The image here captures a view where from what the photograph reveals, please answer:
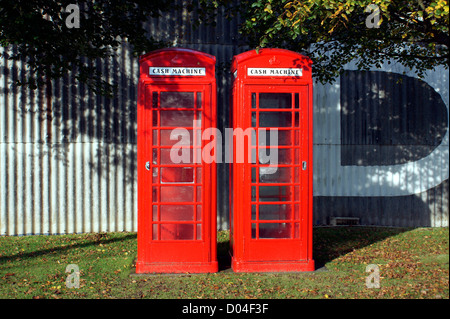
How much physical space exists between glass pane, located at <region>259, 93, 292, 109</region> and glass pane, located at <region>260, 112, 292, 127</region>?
144 millimetres

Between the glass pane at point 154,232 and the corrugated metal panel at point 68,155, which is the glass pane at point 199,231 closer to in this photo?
the glass pane at point 154,232

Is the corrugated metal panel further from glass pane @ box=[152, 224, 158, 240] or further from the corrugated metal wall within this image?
glass pane @ box=[152, 224, 158, 240]

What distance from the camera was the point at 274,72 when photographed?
5727 mm

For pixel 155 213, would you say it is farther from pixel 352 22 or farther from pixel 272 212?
pixel 352 22

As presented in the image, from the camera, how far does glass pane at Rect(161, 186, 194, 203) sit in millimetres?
5840

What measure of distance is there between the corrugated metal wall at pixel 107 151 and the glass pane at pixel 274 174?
271 cm

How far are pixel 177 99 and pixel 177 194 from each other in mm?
1226

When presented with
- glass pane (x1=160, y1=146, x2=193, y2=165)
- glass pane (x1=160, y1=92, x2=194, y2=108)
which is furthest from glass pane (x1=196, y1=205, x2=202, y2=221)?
glass pane (x1=160, y1=92, x2=194, y2=108)

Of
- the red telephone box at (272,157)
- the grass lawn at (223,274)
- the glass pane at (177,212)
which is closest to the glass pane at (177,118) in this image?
the red telephone box at (272,157)

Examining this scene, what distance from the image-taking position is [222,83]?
8758mm

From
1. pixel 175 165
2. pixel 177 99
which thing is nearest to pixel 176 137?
pixel 175 165

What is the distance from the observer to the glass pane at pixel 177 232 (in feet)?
19.1

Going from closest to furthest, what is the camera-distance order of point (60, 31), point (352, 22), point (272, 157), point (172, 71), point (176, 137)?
point (172, 71) → point (176, 137) → point (272, 157) → point (352, 22) → point (60, 31)
